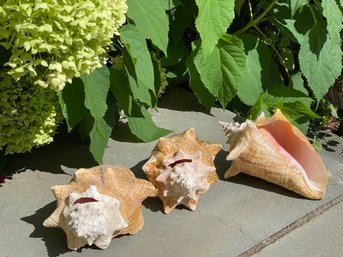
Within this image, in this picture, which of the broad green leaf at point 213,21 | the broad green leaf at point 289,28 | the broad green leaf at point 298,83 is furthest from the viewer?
the broad green leaf at point 298,83

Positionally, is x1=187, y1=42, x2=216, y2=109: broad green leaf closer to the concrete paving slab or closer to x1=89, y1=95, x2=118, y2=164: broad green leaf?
x1=89, y1=95, x2=118, y2=164: broad green leaf

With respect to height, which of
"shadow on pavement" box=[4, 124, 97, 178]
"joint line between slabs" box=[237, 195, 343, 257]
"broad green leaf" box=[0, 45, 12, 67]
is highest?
"broad green leaf" box=[0, 45, 12, 67]

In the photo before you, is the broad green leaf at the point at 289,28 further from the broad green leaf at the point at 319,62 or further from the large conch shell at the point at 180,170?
the large conch shell at the point at 180,170

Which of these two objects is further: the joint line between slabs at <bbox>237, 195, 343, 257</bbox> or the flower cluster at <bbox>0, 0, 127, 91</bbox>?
the joint line between slabs at <bbox>237, 195, 343, 257</bbox>

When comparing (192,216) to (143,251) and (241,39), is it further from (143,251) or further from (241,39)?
(241,39)

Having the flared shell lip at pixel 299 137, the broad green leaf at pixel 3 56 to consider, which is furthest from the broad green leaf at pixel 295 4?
the broad green leaf at pixel 3 56

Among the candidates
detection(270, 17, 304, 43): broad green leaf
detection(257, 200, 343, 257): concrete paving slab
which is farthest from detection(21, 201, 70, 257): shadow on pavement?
detection(270, 17, 304, 43): broad green leaf
